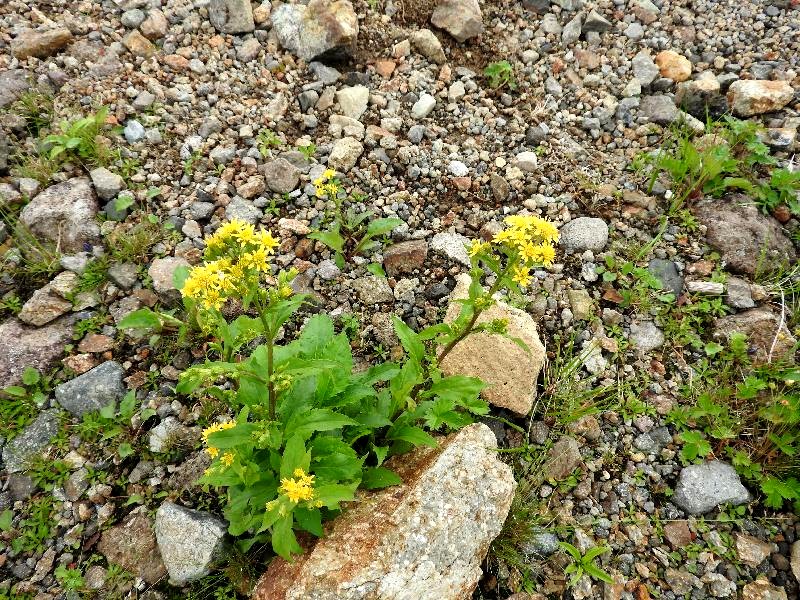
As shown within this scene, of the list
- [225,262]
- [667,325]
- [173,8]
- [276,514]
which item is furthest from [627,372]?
[173,8]

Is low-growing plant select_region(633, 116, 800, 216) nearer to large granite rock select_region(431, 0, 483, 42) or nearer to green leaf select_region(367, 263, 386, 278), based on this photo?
large granite rock select_region(431, 0, 483, 42)

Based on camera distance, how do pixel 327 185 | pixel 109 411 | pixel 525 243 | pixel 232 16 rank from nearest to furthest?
1. pixel 525 243
2. pixel 109 411
3. pixel 327 185
4. pixel 232 16

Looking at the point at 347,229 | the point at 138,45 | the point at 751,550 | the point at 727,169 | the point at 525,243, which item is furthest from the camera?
the point at 138,45

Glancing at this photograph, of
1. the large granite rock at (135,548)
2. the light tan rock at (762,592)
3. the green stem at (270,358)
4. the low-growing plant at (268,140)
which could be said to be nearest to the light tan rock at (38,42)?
the low-growing plant at (268,140)

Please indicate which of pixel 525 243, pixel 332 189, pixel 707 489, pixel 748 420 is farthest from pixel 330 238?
pixel 748 420

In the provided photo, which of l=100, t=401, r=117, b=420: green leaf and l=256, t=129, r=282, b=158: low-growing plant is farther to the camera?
l=256, t=129, r=282, b=158: low-growing plant

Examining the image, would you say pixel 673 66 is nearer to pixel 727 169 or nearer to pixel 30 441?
pixel 727 169

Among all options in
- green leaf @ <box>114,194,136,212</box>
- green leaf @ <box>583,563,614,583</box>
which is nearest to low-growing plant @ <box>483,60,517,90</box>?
green leaf @ <box>114,194,136,212</box>
